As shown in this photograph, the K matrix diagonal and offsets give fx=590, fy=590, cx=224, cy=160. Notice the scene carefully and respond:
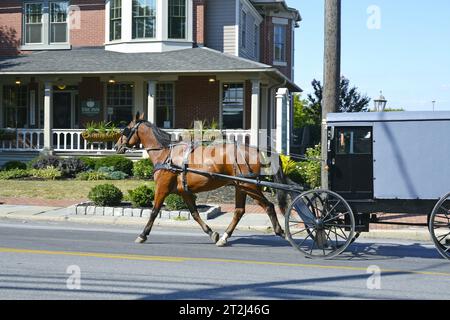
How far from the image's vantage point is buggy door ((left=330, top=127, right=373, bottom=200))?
8.81 m

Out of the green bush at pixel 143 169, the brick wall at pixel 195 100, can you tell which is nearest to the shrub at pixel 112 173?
the green bush at pixel 143 169

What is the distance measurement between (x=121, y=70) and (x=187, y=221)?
35.5ft

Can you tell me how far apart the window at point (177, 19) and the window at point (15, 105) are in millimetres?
7563

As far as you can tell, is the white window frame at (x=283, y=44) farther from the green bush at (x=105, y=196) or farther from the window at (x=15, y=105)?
the green bush at (x=105, y=196)

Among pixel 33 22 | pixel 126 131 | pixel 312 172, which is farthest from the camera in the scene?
pixel 33 22

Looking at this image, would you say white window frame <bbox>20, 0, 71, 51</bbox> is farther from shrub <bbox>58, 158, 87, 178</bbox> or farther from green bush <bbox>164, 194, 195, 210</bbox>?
green bush <bbox>164, 194, 195, 210</bbox>

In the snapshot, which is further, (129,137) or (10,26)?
(10,26)

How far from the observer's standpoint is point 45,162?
864 inches

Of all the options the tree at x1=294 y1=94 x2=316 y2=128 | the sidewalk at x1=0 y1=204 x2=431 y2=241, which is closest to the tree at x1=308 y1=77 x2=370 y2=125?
the tree at x1=294 y1=94 x2=316 y2=128

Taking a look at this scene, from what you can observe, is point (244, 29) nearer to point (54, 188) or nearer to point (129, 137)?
point (54, 188)

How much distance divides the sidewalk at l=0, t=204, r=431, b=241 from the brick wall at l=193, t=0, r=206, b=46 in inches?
454

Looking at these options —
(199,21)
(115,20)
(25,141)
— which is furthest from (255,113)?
(25,141)

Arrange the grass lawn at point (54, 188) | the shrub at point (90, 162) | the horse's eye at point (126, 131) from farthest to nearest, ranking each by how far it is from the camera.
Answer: the shrub at point (90, 162) < the grass lawn at point (54, 188) < the horse's eye at point (126, 131)

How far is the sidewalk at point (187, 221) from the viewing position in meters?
12.2
